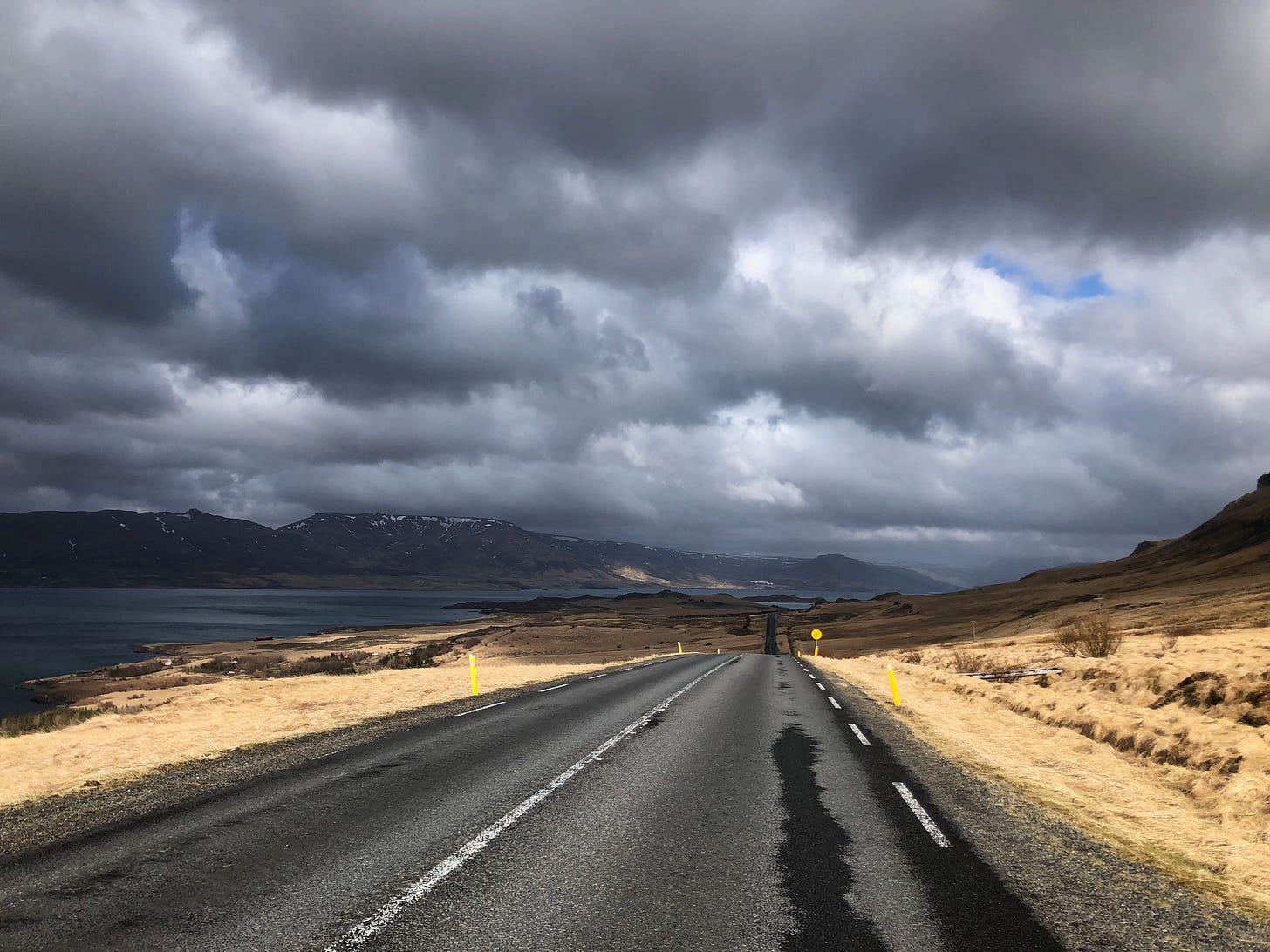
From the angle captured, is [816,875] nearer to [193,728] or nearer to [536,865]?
[536,865]

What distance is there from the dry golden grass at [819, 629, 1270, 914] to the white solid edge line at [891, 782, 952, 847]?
175 centimetres

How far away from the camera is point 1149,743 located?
44.3 ft

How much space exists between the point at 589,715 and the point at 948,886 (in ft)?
36.1

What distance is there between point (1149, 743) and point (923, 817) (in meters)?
8.39

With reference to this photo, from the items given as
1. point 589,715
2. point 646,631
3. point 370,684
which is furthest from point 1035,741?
point 646,631

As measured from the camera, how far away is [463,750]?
12.1 metres

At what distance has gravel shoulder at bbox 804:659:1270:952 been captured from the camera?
5.27 m

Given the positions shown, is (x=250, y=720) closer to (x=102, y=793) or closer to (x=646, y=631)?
(x=102, y=793)

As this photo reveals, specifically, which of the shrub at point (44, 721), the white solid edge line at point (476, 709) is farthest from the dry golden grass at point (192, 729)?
the shrub at point (44, 721)

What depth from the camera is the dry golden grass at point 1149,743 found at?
781 cm

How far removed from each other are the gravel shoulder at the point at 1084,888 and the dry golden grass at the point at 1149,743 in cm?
46

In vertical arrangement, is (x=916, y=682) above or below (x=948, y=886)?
below

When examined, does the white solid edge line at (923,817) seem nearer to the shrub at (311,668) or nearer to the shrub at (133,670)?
the shrub at (311,668)

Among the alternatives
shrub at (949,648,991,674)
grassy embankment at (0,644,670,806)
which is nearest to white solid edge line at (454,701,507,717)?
grassy embankment at (0,644,670,806)
